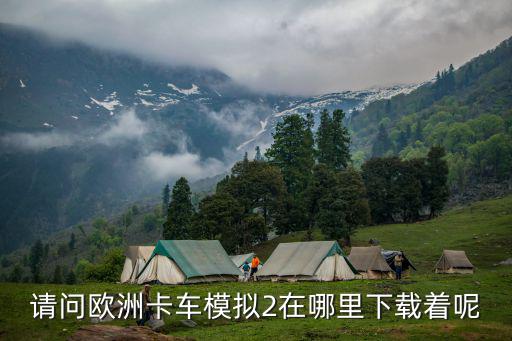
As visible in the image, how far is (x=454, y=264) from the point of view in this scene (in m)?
56.5

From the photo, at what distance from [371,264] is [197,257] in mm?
18503

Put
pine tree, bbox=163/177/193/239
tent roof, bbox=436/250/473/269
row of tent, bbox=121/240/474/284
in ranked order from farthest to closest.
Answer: pine tree, bbox=163/177/193/239 → tent roof, bbox=436/250/473/269 → row of tent, bbox=121/240/474/284

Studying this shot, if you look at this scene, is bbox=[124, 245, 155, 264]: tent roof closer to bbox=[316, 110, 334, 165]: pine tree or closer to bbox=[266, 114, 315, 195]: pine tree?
bbox=[266, 114, 315, 195]: pine tree

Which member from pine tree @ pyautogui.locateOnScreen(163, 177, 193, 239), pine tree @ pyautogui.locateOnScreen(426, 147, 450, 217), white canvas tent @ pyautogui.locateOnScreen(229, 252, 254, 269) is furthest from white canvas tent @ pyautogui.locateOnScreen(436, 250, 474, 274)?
pine tree @ pyautogui.locateOnScreen(426, 147, 450, 217)

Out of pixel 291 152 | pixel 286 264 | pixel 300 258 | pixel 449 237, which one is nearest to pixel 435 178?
pixel 449 237

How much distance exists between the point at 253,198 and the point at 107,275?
26919 millimetres

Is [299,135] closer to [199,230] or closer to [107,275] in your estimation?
[199,230]

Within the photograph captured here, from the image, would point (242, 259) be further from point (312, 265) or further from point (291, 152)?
point (291, 152)

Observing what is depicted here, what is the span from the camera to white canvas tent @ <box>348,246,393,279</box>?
55.0 meters

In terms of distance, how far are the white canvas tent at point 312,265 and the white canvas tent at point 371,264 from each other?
2.43 m

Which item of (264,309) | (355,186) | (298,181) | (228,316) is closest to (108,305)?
A: (228,316)

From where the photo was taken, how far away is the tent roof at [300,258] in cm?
5222

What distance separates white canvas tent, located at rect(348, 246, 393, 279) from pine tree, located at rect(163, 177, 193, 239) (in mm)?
37919

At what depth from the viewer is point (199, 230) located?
7988 centimetres
